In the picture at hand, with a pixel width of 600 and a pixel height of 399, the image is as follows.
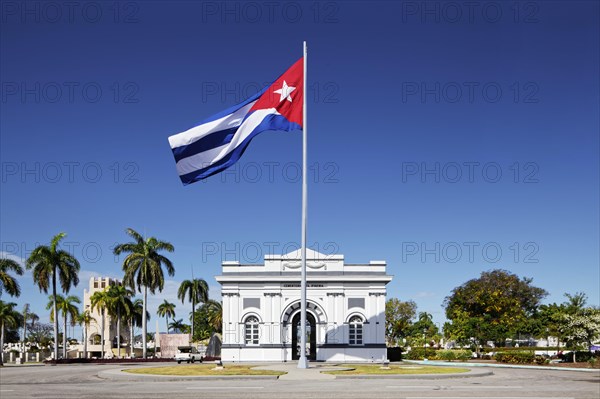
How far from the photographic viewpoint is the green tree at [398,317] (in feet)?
343

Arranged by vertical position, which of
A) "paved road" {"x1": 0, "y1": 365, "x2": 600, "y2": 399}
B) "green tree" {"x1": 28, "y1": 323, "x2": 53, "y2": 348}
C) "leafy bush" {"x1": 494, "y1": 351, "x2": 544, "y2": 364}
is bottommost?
"green tree" {"x1": 28, "y1": 323, "x2": 53, "y2": 348}

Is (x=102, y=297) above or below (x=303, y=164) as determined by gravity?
below

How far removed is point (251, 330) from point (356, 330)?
365 inches

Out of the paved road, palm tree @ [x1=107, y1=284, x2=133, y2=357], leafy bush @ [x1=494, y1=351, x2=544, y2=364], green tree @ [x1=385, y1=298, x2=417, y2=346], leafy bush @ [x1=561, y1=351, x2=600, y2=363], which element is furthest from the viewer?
green tree @ [x1=385, y1=298, x2=417, y2=346]

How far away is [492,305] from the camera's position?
84.6 m

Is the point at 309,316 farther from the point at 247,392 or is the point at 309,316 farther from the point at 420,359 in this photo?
the point at 247,392

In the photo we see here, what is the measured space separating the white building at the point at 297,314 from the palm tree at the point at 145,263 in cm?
2038

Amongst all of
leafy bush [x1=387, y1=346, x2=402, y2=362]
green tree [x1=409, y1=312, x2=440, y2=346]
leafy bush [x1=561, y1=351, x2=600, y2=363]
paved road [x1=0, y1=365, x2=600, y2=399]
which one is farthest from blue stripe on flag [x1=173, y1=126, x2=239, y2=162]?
green tree [x1=409, y1=312, x2=440, y2=346]

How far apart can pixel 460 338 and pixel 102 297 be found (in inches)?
2014

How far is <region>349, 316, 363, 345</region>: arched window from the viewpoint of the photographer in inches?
2024

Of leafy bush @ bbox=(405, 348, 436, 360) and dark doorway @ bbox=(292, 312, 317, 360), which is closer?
dark doorway @ bbox=(292, 312, 317, 360)

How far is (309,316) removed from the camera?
176 ft

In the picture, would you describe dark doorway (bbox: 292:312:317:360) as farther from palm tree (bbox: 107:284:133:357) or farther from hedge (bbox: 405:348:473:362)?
palm tree (bbox: 107:284:133:357)

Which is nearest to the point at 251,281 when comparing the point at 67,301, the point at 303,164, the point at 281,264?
the point at 281,264
